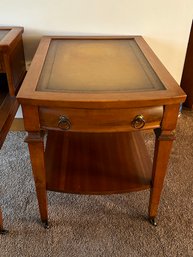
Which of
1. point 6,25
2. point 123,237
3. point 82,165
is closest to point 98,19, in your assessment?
point 6,25

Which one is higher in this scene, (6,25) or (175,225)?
(6,25)

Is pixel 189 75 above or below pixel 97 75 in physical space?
below

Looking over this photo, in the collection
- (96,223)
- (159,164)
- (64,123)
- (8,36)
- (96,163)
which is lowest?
(96,223)

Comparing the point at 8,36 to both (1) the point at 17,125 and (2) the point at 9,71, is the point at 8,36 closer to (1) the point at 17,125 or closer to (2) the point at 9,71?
(2) the point at 9,71

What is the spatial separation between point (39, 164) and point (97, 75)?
0.37 meters

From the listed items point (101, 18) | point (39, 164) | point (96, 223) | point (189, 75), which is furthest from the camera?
point (189, 75)

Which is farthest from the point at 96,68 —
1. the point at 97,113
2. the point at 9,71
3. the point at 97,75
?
the point at 9,71

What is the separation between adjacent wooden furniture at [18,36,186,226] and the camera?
80 centimetres

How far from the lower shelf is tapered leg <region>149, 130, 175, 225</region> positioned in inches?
1.7

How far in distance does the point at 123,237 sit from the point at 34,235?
349 mm

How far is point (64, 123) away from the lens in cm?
82

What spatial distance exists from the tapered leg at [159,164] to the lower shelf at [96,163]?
0.14 ft

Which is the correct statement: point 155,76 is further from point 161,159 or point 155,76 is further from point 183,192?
point 183,192

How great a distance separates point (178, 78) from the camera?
4.98 feet
